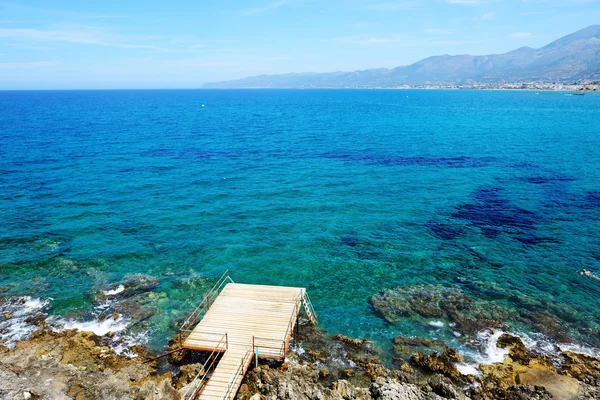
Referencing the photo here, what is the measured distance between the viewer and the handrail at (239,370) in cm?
1868

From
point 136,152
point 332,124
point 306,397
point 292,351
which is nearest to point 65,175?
point 136,152

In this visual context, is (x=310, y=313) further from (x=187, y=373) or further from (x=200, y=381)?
(x=200, y=381)

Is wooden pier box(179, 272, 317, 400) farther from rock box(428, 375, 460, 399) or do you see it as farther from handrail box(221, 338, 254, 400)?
rock box(428, 375, 460, 399)

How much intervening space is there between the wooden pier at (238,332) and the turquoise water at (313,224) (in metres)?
3.04

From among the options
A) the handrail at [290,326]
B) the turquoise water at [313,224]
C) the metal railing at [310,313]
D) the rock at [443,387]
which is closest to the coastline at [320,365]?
the rock at [443,387]

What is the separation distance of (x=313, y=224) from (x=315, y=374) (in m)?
21.4

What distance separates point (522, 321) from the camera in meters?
25.8

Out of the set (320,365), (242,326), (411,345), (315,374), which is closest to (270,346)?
(242,326)

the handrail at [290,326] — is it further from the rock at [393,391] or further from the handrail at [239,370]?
the rock at [393,391]

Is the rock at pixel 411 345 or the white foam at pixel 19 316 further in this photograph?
the white foam at pixel 19 316

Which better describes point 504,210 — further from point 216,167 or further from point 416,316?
point 216,167

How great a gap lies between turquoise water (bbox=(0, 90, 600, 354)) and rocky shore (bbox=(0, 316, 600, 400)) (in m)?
2.66

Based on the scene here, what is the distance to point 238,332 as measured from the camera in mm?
22984

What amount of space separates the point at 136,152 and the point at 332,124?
62.9 m
